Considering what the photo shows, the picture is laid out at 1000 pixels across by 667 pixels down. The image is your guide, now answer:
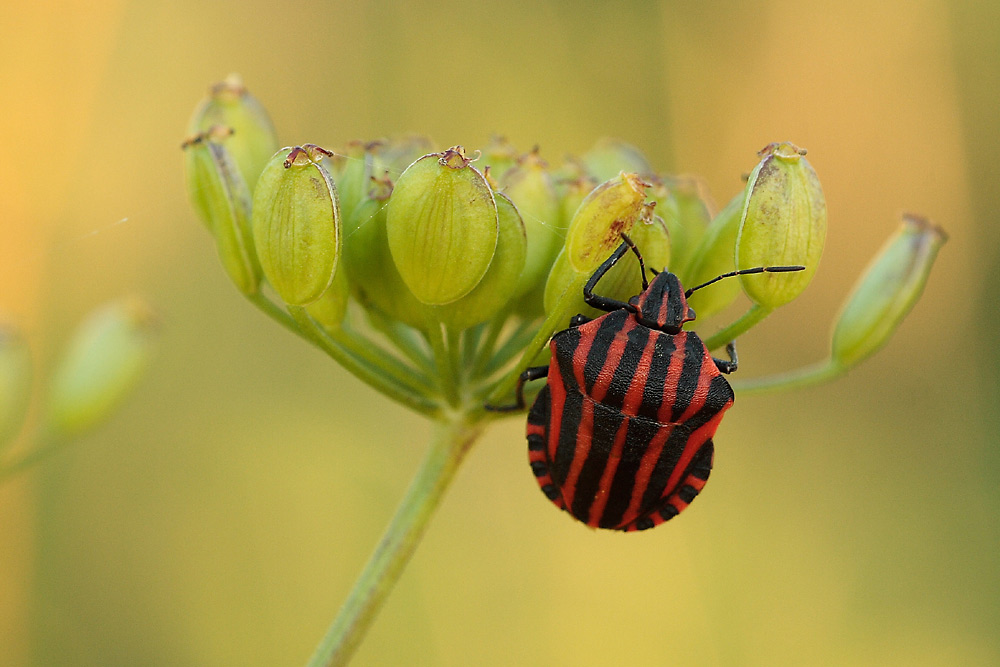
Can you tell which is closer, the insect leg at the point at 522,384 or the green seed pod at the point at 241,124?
the insect leg at the point at 522,384

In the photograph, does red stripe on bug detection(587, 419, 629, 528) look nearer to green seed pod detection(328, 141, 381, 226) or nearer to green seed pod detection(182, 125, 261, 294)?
green seed pod detection(328, 141, 381, 226)

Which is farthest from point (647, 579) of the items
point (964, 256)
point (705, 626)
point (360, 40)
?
point (360, 40)

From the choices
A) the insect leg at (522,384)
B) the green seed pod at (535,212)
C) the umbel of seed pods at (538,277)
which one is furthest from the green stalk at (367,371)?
the green seed pod at (535,212)

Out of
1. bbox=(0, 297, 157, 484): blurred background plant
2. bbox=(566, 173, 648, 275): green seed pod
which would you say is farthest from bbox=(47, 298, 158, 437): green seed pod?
bbox=(566, 173, 648, 275): green seed pod

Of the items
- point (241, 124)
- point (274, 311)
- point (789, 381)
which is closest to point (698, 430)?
point (789, 381)

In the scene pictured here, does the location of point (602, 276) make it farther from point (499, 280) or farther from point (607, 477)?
point (607, 477)

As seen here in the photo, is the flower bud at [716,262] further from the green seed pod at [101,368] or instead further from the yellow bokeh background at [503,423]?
the yellow bokeh background at [503,423]
